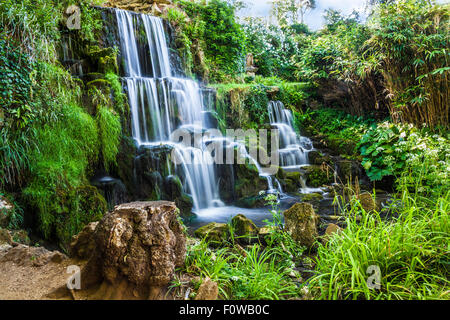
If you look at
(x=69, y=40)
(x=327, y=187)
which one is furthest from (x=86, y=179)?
(x=327, y=187)

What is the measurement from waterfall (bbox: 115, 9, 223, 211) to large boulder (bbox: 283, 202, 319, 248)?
2.77 meters

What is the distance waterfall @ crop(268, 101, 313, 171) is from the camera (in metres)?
7.80

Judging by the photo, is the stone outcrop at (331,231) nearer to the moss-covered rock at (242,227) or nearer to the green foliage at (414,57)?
the moss-covered rock at (242,227)

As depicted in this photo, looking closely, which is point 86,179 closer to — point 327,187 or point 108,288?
point 108,288

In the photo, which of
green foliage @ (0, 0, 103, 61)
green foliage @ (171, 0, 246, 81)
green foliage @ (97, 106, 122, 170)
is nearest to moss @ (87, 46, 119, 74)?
green foliage @ (0, 0, 103, 61)

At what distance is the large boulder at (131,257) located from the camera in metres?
1.74

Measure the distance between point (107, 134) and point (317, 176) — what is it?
5.37m

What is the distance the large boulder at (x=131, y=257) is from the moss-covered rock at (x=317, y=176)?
19.1 ft

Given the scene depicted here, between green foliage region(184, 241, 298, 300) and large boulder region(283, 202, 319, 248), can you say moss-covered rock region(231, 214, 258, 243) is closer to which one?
large boulder region(283, 202, 319, 248)

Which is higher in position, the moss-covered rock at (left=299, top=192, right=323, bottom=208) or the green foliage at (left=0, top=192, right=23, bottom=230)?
the green foliage at (left=0, top=192, right=23, bottom=230)

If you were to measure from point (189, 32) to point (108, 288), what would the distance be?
9.48 m

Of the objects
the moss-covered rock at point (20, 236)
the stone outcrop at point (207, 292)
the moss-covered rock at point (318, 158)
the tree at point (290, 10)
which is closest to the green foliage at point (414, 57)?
the moss-covered rock at point (318, 158)

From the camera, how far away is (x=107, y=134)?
479 cm

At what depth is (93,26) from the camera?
663 centimetres
